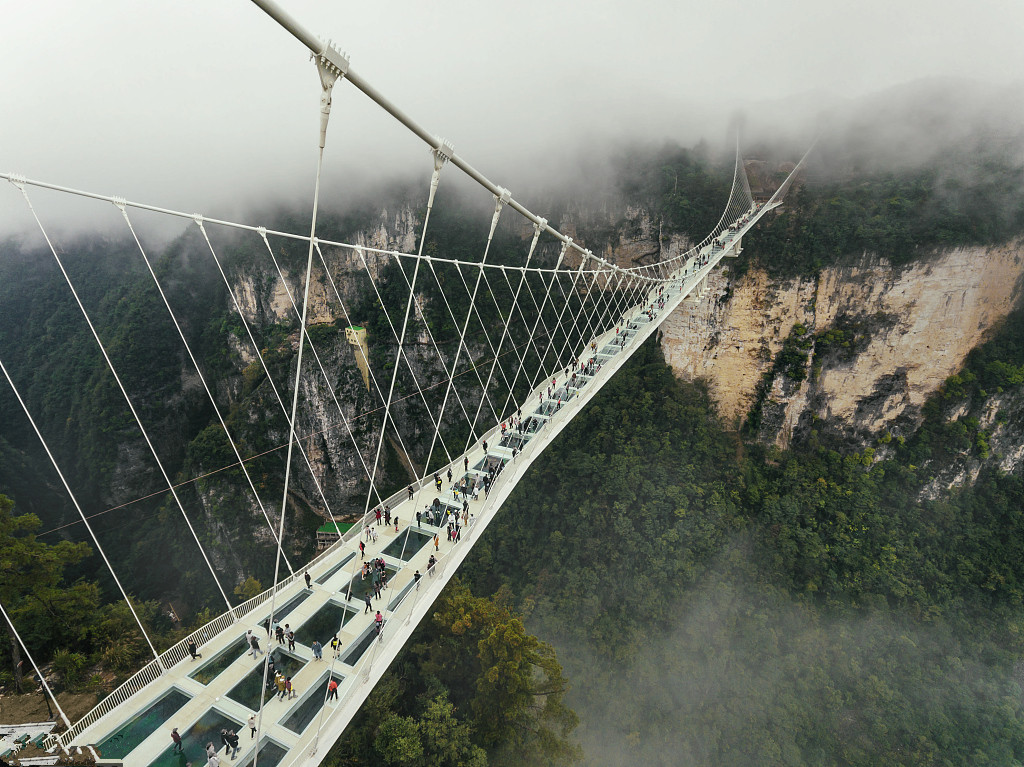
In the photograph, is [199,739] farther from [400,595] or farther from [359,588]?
[400,595]

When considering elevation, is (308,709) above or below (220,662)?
above

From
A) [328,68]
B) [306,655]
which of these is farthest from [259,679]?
[328,68]

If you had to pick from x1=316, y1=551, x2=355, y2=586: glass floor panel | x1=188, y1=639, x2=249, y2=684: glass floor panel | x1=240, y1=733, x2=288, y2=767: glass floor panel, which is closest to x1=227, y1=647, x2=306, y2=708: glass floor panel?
x1=188, y1=639, x2=249, y2=684: glass floor panel

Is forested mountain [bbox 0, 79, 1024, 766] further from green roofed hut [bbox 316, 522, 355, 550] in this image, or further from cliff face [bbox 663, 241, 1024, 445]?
green roofed hut [bbox 316, 522, 355, 550]

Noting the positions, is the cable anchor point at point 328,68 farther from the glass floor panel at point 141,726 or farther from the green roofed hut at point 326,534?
the green roofed hut at point 326,534

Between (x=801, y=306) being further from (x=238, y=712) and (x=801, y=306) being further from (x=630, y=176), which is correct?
(x=238, y=712)

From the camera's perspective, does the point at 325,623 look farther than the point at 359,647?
Yes
